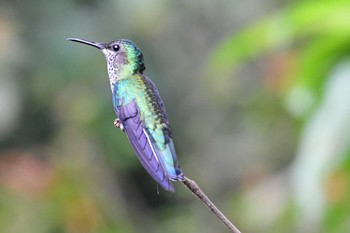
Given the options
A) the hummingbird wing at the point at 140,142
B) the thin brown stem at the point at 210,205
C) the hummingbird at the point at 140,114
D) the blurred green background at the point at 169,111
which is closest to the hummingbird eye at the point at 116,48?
the hummingbird at the point at 140,114

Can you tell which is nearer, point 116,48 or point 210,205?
point 210,205

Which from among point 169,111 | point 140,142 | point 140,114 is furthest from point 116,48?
point 169,111

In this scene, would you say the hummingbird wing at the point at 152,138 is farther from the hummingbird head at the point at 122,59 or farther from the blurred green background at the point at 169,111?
the blurred green background at the point at 169,111

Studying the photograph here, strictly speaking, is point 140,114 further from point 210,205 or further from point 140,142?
point 210,205

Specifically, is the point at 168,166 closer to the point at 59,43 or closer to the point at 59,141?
the point at 59,43

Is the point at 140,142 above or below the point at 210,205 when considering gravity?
above

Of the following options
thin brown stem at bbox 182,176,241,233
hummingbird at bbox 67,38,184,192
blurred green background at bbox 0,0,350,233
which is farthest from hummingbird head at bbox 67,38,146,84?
blurred green background at bbox 0,0,350,233

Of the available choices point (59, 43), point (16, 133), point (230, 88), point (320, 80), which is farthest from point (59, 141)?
point (320, 80)

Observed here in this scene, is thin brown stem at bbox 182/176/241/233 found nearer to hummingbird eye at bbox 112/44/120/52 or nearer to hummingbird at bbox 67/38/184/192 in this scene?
hummingbird at bbox 67/38/184/192
